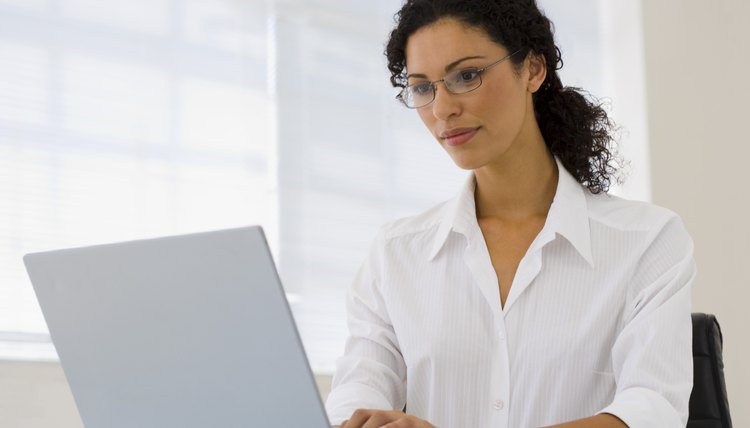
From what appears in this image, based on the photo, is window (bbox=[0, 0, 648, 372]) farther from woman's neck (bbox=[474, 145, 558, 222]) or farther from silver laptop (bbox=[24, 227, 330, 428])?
silver laptop (bbox=[24, 227, 330, 428])

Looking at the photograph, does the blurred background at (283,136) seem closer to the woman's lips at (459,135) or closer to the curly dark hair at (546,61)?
the curly dark hair at (546,61)

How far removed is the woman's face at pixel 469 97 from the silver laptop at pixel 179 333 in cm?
68

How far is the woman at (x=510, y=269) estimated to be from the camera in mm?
1547

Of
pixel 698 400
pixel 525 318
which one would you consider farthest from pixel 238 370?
pixel 698 400

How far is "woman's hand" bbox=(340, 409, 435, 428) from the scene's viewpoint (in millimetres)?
1229

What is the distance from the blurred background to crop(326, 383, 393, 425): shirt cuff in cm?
112

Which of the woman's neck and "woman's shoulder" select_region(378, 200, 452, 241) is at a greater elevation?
the woman's neck

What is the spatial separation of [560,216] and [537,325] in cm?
19

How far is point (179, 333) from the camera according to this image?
3.39 feet

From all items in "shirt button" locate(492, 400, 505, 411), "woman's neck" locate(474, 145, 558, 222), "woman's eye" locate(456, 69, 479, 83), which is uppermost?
"woman's eye" locate(456, 69, 479, 83)

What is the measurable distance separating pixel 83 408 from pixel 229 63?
1.91 m

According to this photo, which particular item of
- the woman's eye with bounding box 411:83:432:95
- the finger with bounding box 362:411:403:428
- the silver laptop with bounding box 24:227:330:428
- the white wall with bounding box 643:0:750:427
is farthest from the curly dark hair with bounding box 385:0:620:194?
the white wall with bounding box 643:0:750:427

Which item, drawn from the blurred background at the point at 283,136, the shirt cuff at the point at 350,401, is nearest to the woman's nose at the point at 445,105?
the shirt cuff at the point at 350,401

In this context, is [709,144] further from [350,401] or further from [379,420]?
[379,420]
